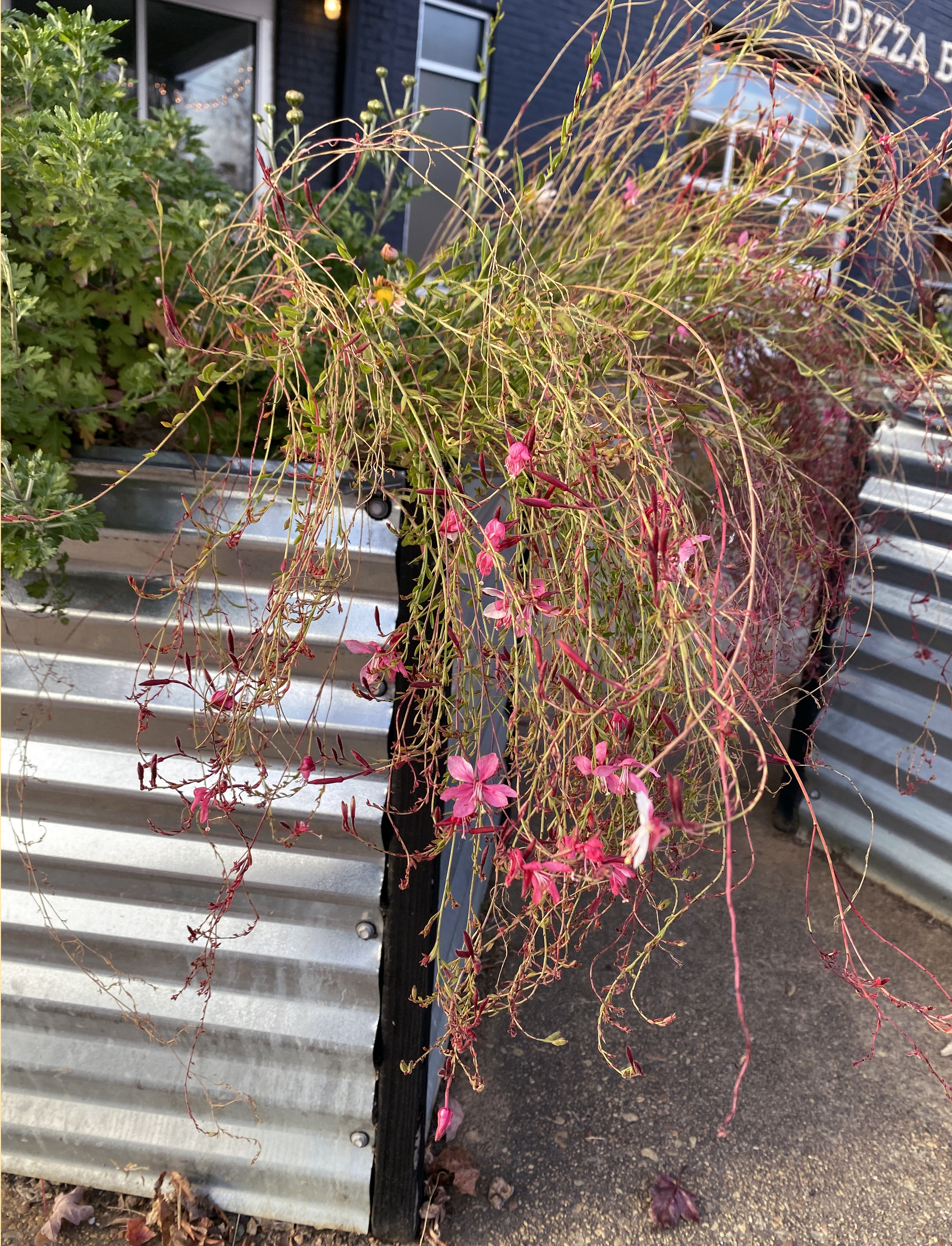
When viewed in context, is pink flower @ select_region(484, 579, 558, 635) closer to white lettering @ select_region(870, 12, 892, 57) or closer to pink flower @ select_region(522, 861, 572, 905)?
pink flower @ select_region(522, 861, 572, 905)

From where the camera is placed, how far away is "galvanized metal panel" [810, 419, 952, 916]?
300cm

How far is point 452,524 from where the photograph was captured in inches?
46.2

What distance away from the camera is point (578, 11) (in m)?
7.59

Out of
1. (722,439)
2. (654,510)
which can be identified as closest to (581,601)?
(654,510)

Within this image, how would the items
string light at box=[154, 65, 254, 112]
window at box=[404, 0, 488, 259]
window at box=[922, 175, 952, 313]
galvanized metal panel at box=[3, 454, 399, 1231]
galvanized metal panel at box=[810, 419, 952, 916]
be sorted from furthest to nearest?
1. window at box=[404, 0, 488, 259]
2. string light at box=[154, 65, 254, 112]
3. galvanized metal panel at box=[810, 419, 952, 916]
4. window at box=[922, 175, 952, 313]
5. galvanized metal panel at box=[3, 454, 399, 1231]

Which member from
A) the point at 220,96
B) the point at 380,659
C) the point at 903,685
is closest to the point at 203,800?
the point at 380,659

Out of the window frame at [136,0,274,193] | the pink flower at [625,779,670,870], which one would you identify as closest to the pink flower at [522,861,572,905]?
the pink flower at [625,779,670,870]

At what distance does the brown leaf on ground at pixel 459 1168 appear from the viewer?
1.99 m

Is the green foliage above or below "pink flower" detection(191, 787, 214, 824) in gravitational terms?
above

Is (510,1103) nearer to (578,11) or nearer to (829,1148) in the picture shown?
(829,1148)

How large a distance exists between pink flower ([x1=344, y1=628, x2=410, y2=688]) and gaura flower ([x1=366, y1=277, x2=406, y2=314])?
493mm

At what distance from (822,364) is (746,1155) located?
83.2 inches

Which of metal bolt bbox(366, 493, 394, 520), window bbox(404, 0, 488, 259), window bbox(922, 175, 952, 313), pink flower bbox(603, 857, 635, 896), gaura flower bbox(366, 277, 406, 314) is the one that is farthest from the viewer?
window bbox(404, 0, 488, 259)

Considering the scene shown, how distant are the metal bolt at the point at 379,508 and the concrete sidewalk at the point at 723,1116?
1583 mm
